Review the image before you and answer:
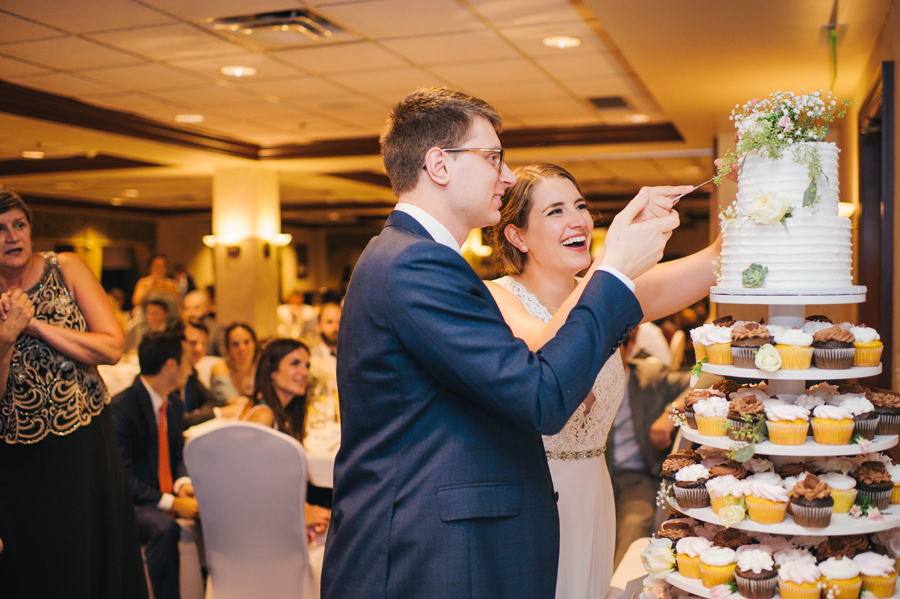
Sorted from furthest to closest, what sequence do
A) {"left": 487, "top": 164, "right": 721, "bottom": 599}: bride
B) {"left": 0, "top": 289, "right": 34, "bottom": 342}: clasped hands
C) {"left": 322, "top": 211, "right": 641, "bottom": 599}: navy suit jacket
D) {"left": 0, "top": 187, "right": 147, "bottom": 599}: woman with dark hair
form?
{"left": 0, "top": 187, "right": 147, "bottom": 599}: woman with dark hair → {"left": 0, "top": 289, "right": 34, "bottom": 342}: clasped hands → {"left": 487, "top": 164, "right": 721, "bottom": 599}: bride → {"left": 322, "top": 211, "right": 641, "bottom": 599}: navy suit jacket

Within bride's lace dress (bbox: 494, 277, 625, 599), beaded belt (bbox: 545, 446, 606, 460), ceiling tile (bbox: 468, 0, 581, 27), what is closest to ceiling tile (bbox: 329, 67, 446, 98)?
ceiling tile (bbox: 468, 0, 581, 27)

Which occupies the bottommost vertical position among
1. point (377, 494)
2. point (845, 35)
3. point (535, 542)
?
point (535, 542)

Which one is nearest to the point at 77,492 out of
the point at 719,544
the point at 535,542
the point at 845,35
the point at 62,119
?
the point at 535,542

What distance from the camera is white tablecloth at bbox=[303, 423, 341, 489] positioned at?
3.74m

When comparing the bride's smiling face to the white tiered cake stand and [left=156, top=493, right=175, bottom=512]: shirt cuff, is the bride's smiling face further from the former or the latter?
[left=156, top=493, right=175, bottom=512]: shirt cuff

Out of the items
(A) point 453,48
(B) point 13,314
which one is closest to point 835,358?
(B) point 13,314

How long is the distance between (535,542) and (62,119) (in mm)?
6884

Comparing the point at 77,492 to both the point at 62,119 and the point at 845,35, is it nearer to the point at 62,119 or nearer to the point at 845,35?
the point at 845,35

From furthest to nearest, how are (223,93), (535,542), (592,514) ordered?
1. (223,93)
2. (592,514)
3. (535,542)

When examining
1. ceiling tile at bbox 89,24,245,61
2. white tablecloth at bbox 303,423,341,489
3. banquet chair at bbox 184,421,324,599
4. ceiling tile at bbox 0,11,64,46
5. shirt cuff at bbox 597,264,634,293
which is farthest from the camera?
ceiling tile at bbox 89,24,245,61

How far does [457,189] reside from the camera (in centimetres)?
144

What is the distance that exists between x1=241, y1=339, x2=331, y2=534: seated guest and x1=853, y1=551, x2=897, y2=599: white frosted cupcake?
264 cm

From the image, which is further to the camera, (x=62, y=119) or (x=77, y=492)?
(x=62, y=119)

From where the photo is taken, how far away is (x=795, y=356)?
1.63 metres
